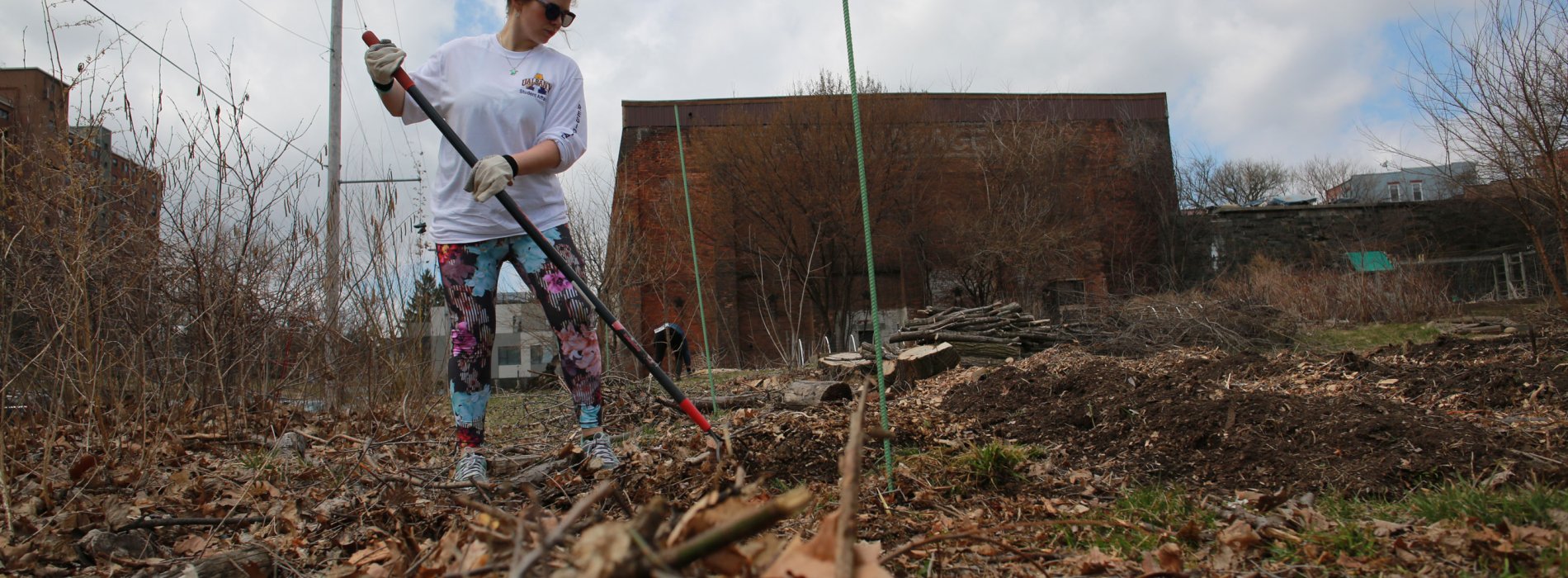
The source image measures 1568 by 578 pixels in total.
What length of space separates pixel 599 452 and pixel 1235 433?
84.6 inches

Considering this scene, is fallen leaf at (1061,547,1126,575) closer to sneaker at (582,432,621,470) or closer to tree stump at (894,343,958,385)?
sneaker at (582,432,621,470)

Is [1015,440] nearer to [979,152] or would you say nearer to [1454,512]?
[1454,512]

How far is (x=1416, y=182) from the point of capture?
20.5 m

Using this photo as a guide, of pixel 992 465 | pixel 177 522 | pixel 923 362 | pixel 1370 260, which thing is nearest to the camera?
pixel 177 522

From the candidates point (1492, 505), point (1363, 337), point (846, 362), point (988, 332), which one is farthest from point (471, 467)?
point (1363, 337)

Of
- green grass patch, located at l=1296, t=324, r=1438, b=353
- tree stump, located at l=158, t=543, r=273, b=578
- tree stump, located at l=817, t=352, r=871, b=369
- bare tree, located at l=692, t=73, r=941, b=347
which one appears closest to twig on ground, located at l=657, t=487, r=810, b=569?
tree stump, located at l=158, t=543, r=273, b=578

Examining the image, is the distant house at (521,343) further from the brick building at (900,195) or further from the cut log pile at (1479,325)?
the cut log pile at (1479,325)

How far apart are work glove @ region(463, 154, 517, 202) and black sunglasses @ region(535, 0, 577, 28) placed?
1.72ft

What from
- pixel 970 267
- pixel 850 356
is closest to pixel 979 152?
pixel 970 267

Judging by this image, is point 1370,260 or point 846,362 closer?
point 846,362

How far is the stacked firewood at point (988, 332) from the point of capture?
7922 millimetres

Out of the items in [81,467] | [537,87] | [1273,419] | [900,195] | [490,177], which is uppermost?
[900,195]

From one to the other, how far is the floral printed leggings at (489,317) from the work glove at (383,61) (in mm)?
511

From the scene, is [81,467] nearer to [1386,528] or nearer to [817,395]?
[817,395]
